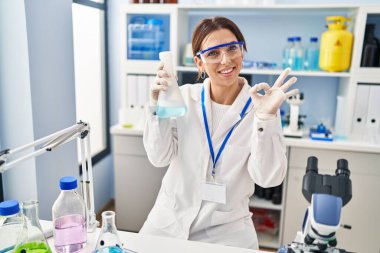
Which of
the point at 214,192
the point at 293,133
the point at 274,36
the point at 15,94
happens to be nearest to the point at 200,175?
the point at 214,192

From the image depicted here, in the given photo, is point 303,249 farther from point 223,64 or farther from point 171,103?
point 223,64

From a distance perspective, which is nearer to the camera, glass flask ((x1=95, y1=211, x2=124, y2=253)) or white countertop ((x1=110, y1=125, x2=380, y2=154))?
glass flask ((x1=95, y1=211, x2=124, y2=253))

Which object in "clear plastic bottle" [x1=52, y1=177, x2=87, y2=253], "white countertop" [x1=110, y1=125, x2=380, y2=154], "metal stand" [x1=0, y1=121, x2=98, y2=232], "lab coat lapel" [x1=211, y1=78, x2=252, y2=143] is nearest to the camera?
"metal stand" [x1=0, y1=121, x2=98, y2=232]

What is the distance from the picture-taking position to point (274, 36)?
2756 mm

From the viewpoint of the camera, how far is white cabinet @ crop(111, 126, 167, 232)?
2.56m

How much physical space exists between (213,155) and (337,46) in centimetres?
139

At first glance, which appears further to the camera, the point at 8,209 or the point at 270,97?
the point at 270,97

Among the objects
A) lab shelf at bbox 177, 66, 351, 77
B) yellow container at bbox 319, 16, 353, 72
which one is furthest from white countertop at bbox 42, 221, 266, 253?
yellow container at bbox 319, 16, 353, 72

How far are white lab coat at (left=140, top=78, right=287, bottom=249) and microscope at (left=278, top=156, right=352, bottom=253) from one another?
411 millimetres

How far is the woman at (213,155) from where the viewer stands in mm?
1408

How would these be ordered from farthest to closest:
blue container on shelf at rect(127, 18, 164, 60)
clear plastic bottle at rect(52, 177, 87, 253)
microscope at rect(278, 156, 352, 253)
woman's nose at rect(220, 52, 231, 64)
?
blue container on shelf at rect(127, 18, 164, 60) < woman's nose at rect(220, 52, 231, 64) < clear plastic bottle at rect(52, 177, 87, 253) < microscope at rect(278, 156, 352, 253)

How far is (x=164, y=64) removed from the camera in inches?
39.8

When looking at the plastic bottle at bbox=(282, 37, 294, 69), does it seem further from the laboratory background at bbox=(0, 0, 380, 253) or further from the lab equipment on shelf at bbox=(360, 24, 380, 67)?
the lab equipment on shelf at bbox=(360, 24, 380, 67)

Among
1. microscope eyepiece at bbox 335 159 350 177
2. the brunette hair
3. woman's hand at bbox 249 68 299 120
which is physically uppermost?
the brunette hair
